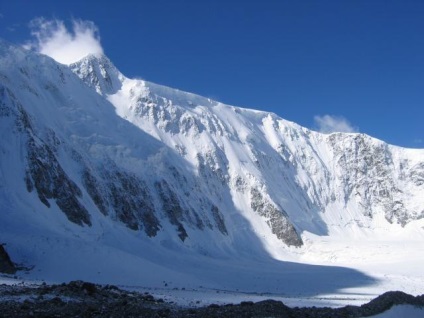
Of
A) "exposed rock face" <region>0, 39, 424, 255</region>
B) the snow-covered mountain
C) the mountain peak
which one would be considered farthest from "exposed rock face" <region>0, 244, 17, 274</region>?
the mountain peak

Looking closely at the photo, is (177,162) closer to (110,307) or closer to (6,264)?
(6,264)

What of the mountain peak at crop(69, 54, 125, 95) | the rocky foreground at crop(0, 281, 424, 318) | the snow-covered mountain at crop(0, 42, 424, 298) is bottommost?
the rocky foreground at crop(0, 281, 424, 318)

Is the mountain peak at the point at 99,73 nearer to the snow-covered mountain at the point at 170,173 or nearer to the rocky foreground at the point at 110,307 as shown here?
the snow-covered mountain at the point at 170,173

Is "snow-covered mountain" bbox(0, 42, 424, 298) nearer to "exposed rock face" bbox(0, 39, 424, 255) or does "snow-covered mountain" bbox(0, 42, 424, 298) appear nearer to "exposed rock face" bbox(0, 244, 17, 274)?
"exposed rock face" bbox(0, 39, 424, 255)

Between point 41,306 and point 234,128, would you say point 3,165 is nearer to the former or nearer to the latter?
point 41,306

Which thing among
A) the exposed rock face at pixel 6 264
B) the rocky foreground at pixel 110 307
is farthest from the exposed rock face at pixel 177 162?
the rocky foreground at pixel 110 307

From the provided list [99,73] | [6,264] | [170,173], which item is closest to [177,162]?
[170,173]

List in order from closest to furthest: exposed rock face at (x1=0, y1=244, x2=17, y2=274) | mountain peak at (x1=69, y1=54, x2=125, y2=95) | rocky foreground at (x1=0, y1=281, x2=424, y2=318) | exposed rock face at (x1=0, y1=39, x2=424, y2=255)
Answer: rocky foreground at (x1=0, y1=281, x2=424, y2=318)
exposed rock face at (x1=0, y1=244, x2=17, y2=274)
exposed rock face at (x1=0, y1=39, x2=424, y2=255)
mountain peak at (x1=69, y1=54, x2=125, y2=95)

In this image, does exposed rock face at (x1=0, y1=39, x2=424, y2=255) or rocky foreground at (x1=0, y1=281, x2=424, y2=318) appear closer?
rocky foreground at (x1=0, y1=281, x2=424, y2=318)
